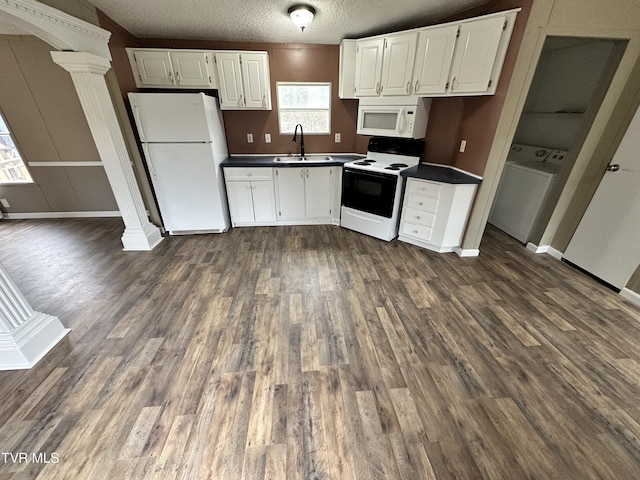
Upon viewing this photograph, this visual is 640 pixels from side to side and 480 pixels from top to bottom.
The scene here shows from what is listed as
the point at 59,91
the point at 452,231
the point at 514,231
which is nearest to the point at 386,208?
the point at 452,231

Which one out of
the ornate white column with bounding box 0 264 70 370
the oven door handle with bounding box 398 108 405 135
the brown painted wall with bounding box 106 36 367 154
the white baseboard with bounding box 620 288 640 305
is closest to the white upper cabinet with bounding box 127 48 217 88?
the brown painted wall with bounding box 106 36 367 154

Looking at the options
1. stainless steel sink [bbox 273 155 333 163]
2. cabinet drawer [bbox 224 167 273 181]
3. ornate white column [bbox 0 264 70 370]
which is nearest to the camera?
ornate white column [bbox 0 264 70 370]

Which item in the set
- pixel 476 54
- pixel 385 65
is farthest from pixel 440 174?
pixel 385 65

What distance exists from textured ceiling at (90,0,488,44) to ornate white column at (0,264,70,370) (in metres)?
2.65

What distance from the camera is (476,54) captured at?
235 cm

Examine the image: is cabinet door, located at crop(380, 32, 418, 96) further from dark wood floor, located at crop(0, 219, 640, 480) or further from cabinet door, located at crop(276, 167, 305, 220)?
dark wood floor, located at crop(0, 219, 640, 480)

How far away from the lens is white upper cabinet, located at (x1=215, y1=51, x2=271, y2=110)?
3088 millimetres

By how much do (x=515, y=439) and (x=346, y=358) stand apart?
3.14ft

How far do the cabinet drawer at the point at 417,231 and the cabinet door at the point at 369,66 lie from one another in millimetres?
1642

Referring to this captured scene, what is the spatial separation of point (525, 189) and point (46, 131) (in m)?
6.54

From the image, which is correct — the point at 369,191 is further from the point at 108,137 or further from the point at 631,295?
the point at 108,137

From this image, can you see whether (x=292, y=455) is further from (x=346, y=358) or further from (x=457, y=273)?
(x=457, y=273)

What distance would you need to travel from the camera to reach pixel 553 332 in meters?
1.94

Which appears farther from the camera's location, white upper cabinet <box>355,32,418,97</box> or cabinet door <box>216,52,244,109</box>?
cabinet door <box>216,52,244,109</box>
